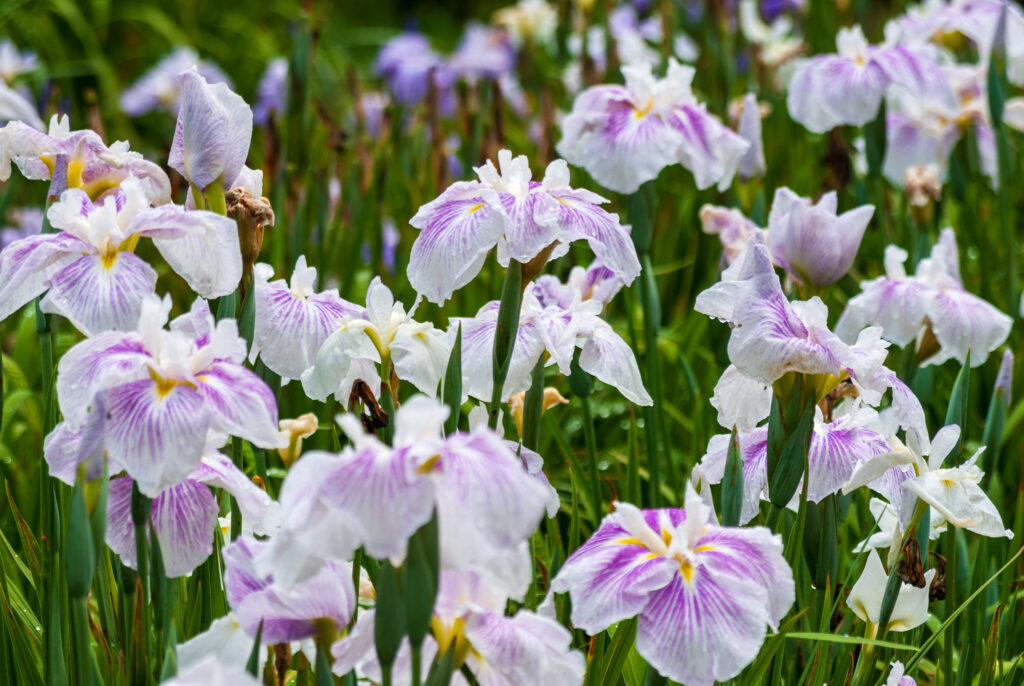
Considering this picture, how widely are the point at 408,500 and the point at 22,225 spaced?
3.52 meters

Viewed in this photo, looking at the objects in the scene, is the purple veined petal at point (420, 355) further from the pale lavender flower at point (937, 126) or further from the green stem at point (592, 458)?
the pale lavender flower at point (937, 126)

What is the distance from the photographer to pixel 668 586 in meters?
1.05

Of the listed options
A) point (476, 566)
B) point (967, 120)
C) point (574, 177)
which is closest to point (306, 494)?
point (476, 566)

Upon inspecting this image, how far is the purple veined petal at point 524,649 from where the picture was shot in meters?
0.97

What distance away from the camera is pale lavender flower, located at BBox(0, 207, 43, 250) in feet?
11.7

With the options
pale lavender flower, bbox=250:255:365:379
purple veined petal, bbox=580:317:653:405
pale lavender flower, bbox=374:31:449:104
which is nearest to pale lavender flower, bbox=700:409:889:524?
purple veined petal, bbox=580:317:653:405

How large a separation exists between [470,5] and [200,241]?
927 centimetres

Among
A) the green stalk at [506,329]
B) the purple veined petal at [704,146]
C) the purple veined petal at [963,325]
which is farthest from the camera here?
the purple veined petal at [704,146]

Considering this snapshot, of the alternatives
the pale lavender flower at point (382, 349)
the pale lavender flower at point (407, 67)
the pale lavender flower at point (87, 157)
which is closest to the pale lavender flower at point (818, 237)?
the pale lavender flower at point (382, 349)

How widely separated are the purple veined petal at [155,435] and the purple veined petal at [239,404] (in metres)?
0.01

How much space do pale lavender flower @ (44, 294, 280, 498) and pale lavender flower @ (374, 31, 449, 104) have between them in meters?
4.35

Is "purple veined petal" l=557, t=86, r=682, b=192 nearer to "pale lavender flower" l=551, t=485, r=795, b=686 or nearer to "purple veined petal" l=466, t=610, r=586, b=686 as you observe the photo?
"pale lavender flower" l=551, t=485, r=795, b=686

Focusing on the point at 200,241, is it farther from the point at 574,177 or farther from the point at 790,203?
the point at 574,177

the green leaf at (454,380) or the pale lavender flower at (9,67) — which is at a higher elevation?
the pale lavender flower at (9,67)
